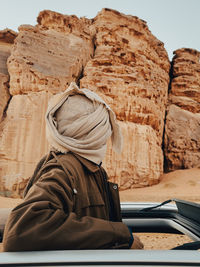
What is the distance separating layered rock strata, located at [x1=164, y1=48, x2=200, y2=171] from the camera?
12.9 meters

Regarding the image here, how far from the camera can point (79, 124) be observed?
4.05 feet

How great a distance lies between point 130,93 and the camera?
428 inches

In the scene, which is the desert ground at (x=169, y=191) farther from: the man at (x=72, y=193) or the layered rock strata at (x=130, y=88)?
the man at (x=72, y=193)

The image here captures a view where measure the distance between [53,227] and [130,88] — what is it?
10.5 meters

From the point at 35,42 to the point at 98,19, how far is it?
4.35 metres

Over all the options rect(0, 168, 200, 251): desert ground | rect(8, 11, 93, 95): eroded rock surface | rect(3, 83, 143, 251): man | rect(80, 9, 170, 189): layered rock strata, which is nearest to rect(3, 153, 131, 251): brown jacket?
rect(3, 83, 143, 251): man

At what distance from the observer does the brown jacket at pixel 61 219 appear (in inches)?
31.6

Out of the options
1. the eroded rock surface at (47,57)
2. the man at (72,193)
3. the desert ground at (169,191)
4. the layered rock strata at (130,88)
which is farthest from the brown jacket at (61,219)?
the eroded rock surface at (47,57)

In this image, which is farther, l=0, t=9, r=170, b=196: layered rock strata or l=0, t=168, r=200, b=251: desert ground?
l=0, t=9, r=170, b=196: layered rock strata

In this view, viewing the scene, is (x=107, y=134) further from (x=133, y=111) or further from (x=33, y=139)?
(x=133, y=111)

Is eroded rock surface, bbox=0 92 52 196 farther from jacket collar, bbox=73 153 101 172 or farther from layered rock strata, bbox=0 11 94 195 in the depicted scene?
jacket collar, bbox=73 153 101 172

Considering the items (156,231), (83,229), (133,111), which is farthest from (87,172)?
(133,111)

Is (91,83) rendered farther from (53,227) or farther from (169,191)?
(53,227)

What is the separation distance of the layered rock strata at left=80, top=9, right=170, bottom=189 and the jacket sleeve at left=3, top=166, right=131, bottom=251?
876 cm
